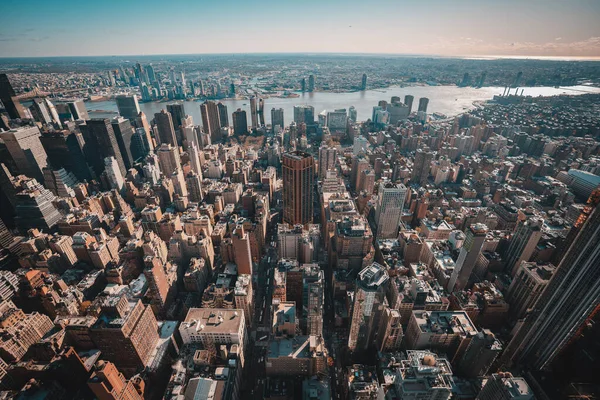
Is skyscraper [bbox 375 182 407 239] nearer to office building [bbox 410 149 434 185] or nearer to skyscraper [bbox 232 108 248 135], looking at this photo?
office building [bbox 410 149 434 185]

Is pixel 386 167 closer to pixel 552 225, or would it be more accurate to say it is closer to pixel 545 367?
pixel 552 225

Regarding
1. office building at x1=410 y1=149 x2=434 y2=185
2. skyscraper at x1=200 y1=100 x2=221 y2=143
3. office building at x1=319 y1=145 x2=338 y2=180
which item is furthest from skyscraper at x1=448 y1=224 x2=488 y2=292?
skyscraper at x1=200 y1=100 x2=221 y2=143

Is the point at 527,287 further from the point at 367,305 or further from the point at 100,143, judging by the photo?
the point at 100,143

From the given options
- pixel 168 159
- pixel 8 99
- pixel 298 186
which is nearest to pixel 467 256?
pixel 298 186

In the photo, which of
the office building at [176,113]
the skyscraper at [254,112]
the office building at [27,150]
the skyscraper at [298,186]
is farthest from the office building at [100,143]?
the skyscraper at [254,112]

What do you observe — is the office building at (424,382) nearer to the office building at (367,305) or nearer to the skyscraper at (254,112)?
the office building at (367,305)

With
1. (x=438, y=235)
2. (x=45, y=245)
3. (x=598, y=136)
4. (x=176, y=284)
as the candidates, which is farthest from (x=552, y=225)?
(x=45, y=245)
